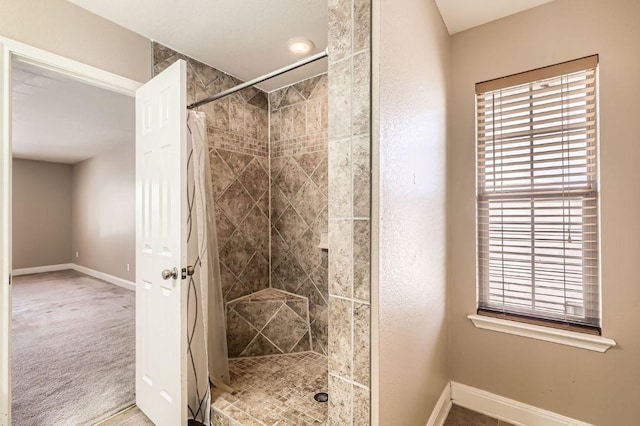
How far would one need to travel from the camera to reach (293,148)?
2.80 m

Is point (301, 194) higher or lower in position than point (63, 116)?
lower

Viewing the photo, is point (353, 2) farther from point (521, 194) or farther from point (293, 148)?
point (293, 148)

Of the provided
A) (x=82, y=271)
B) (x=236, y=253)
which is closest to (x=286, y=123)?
(x=236, y=253)

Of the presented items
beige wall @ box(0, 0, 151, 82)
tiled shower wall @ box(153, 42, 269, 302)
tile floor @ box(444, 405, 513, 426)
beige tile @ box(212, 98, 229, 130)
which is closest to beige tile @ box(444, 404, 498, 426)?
tile floor @ box(444, 405, 513, 426)

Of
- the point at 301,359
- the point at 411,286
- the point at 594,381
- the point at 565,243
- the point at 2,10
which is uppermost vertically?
the point at 2,10

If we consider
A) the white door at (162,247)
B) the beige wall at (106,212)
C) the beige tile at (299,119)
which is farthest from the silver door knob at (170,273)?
the beige wall at (106,212)

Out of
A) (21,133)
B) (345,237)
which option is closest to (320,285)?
(345,237)

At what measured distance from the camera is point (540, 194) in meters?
1.75

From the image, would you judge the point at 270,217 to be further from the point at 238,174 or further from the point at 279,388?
the point at 279,388

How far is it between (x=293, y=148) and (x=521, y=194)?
187 centimetres

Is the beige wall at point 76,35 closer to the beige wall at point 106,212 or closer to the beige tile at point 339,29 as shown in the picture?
the beige tile at point 339,29

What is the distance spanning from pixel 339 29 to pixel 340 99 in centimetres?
27

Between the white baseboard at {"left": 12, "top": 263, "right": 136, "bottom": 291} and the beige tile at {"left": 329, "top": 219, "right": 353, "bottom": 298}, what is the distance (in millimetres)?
5261

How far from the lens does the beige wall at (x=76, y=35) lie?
1497mm
